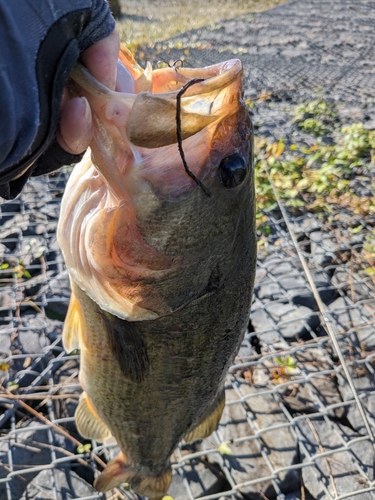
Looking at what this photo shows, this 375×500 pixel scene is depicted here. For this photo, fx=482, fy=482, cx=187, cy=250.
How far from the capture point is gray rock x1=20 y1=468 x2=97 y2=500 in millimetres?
2604

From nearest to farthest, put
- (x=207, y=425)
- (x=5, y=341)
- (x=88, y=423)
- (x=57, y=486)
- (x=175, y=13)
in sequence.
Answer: (x=207, y=425), (x=88, y=423), (x=57, y=486), (x=5, y=341), (x=175, y=13)

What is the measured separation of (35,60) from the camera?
1111 mm

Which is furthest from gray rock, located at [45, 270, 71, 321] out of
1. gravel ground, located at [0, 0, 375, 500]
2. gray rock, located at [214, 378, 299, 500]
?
gray rock, located at [214, 378, 299, 500]

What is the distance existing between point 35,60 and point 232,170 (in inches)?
26.2

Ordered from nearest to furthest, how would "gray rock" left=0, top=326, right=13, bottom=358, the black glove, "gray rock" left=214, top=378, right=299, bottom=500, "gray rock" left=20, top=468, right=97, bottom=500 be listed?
1. the black glove
2. "gray rock" left=20, top=468, right=97, bottom=500
3. "gray rock" left=214, top=378, right=299, bottom=500
4. "gray rock" left=0, top=326, right=13, bottom=358

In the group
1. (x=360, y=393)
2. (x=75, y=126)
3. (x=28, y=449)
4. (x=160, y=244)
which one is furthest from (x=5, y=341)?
(x=75, y=126)

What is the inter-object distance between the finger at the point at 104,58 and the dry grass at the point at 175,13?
1251cm

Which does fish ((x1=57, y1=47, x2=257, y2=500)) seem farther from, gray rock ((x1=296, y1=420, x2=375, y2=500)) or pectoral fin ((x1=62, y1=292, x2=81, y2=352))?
gray rock ((x1=296, y1=420, x2=375, y2=500))

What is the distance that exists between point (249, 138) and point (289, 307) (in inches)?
92.1

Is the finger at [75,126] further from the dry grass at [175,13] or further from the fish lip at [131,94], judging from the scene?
the dry grass at [175,13]

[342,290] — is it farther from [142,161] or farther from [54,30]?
[54,30]

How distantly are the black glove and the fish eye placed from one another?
519mm

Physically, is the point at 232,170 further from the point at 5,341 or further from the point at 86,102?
the point at 5,341

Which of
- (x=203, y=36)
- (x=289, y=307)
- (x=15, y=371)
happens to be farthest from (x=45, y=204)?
(x=203, y=36)
